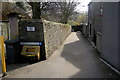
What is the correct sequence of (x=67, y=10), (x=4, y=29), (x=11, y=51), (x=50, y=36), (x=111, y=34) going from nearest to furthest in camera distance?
(x=111, y=34) < (x=11, y=51) < (x=50, y=36) < (x=4, y=29) < (x=67, y=10)

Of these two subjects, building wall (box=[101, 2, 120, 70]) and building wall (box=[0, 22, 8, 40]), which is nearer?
building wall (box=[101, 2, 120, 70])

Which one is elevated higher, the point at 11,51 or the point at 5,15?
the point at 5,15

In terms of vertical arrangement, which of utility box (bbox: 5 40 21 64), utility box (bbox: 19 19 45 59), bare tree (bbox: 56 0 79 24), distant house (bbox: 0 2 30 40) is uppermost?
bare tree (bbox: 56 0 79 24)

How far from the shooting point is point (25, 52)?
307 inches

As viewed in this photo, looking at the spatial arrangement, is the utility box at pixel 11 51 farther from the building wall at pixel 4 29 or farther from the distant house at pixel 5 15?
the building wall at pixel 4 29

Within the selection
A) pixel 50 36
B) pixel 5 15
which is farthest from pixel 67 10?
pixel 50 36

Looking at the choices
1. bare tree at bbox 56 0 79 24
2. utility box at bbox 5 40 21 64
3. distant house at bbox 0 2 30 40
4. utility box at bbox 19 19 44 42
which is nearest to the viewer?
utility box at bbox 5 40 21 64

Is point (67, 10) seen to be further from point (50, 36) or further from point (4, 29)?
point (50, 36)

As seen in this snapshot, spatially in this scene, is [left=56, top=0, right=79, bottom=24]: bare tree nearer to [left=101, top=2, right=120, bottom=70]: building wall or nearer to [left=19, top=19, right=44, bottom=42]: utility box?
[left=19, top=19, right=44, bottom=42]: utility box

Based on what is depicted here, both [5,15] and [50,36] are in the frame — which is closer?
[50,36]

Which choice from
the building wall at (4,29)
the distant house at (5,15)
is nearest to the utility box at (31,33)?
the distant house at (5,15)

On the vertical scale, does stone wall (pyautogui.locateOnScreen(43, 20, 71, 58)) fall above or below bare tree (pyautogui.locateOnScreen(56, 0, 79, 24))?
below

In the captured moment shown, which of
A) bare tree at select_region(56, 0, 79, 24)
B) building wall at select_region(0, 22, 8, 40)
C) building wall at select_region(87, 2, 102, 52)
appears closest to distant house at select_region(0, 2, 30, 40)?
building wall at select_region(0, 22, 8, 40)

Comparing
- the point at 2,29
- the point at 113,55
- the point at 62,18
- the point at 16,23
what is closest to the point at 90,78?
the point at 113,55
